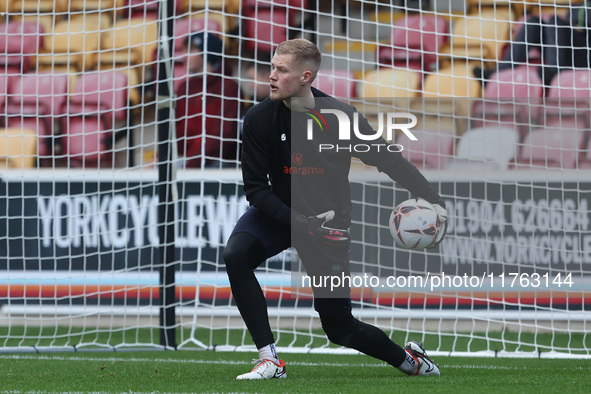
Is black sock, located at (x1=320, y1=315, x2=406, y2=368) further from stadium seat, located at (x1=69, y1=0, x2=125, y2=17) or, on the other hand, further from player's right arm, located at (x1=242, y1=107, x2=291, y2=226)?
stadium seat, located at (x1=69, y1=0, x2=125, y2=17)

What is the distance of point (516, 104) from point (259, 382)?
4782mm

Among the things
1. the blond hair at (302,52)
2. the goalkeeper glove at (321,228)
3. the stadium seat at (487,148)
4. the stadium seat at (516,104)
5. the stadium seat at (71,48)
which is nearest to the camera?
the goalkeeper glove at (321,228)

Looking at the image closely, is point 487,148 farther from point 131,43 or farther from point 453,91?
point 131,43

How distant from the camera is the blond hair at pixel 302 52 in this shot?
4.23 m

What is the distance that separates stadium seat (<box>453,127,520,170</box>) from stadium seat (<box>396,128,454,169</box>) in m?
0.13

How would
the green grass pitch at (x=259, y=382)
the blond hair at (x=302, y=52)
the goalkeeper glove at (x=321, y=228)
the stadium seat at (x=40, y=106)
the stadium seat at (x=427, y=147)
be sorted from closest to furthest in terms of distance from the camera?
the green grass pitch at (x=259, y=382), the goalkeeper glove at (x=321, y=228), the blond hair at (x=302, y=52), the stadium seat at (x=427, y=147), the stadium seat at (x=40, y=106)

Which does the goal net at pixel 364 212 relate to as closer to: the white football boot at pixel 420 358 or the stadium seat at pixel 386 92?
the stadium seat at pixel 386 92

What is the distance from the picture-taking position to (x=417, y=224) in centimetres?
431

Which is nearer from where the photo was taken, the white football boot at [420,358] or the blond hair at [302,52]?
the blond hair at [302,52]

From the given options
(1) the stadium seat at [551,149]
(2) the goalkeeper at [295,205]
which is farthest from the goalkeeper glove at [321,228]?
(1) the stadium seat at [551,149]

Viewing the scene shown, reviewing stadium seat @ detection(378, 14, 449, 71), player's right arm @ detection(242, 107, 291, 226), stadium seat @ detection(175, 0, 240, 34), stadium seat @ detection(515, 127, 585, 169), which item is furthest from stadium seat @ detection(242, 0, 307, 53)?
player's right arm @ detection(242, 107, 291, 226)

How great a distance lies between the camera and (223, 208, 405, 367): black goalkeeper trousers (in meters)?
4.19

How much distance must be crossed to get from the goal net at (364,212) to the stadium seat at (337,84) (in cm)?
3

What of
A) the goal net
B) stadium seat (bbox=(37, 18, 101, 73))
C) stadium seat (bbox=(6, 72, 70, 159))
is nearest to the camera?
the goal net
